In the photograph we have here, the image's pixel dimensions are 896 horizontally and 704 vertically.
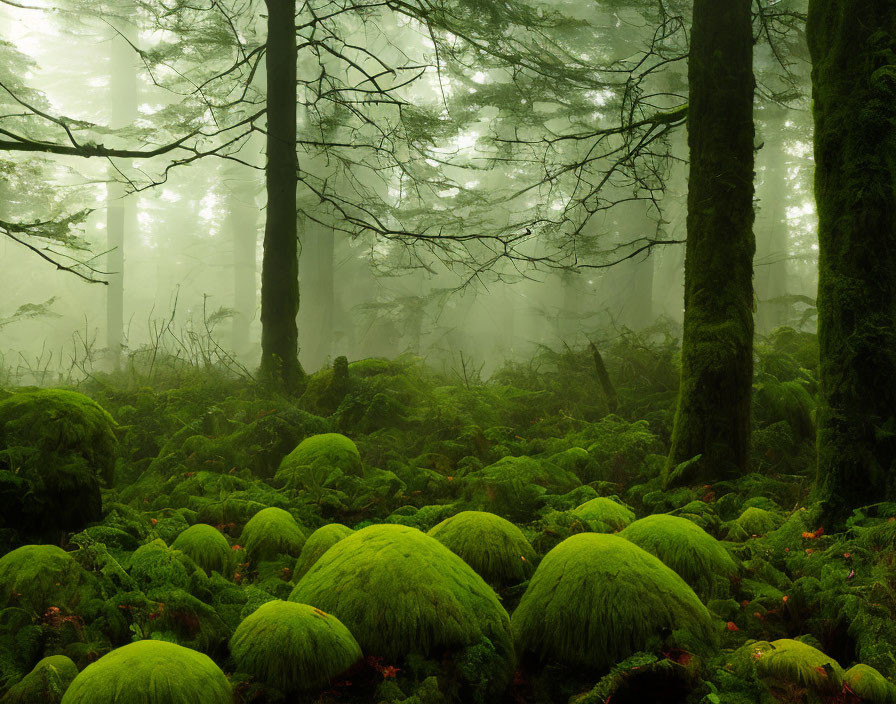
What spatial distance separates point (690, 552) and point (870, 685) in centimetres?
112

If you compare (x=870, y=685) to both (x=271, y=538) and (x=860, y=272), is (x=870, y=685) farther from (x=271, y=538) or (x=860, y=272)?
(x=271, y=538)

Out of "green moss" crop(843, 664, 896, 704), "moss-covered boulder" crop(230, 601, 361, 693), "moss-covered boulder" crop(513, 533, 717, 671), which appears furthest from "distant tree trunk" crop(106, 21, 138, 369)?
"green moss" crop(843, 664, 896, 704)

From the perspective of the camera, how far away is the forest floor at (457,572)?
230cm

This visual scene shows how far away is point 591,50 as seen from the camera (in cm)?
1922

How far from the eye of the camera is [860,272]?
3.68 metres

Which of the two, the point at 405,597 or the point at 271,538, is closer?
the point at 405,597

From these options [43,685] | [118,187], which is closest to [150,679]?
[43,685]

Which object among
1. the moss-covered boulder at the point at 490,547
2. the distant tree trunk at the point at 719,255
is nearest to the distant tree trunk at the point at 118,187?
the distant tree trunk at the point at 719,255

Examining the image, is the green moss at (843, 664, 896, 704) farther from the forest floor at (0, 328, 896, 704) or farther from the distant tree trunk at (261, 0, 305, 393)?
the distant tree trunk at (261, 0, 305, 393)

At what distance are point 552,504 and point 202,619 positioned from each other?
2.80 m

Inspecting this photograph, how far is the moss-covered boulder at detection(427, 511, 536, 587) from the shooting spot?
3.29 meters

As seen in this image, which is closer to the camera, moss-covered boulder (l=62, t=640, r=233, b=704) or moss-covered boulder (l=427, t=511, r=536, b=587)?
moss-covered boulder (l=62, t=640, r=233, b=704)

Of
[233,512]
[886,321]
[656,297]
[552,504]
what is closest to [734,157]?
[886,321]

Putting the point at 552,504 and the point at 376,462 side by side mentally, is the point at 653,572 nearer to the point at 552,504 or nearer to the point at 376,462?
the point at 552,504
